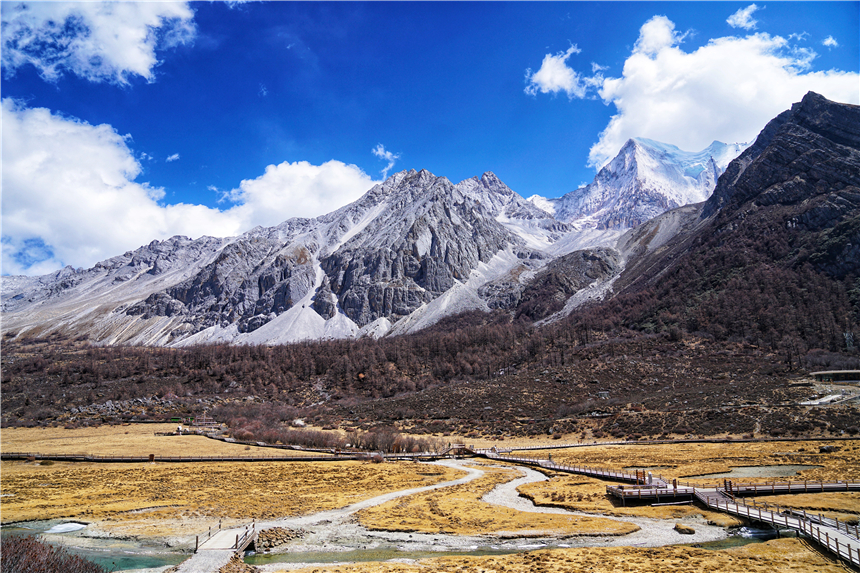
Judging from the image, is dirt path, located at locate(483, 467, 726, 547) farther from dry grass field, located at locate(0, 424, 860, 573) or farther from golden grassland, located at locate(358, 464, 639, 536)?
dry grass field, located at locate(0, 424, 860, 573)

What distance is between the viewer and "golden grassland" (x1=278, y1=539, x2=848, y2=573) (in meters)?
17.4

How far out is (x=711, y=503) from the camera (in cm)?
2672

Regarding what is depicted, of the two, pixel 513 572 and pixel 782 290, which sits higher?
pixel 782 290

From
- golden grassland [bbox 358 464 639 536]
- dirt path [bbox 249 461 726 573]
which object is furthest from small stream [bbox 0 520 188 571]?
golden grassland [bbox 358 464 639 536]

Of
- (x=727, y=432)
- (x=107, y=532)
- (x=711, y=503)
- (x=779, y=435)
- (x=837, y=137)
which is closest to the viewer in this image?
(x=107, y=532)

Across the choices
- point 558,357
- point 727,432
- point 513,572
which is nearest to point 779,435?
point 727,432

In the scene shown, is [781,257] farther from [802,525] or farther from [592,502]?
[802,525]

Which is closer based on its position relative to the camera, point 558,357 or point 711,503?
point 711,503

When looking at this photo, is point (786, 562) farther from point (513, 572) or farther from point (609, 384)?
point (609, 384)

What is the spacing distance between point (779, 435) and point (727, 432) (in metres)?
5.29

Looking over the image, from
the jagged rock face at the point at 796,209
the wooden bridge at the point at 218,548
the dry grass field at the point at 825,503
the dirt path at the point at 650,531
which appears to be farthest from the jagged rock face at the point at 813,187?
the wooden bridge at the point at 218,548

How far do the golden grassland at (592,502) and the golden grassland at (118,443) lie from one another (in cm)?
2993

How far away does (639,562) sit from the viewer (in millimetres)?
18406

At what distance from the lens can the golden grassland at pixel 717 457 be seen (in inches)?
1368
